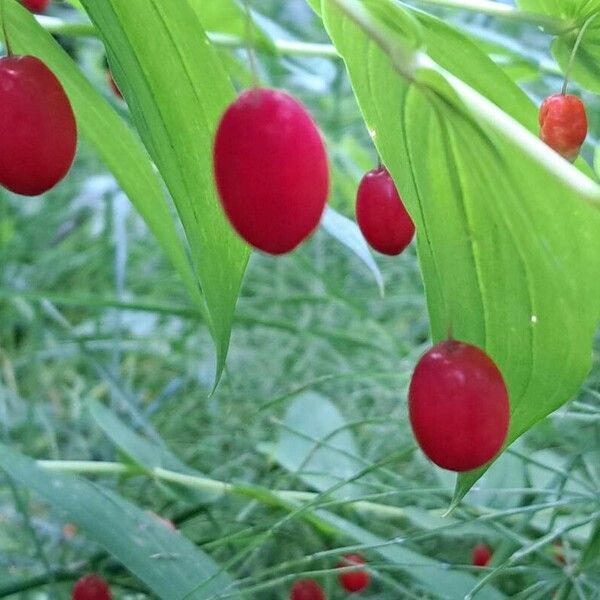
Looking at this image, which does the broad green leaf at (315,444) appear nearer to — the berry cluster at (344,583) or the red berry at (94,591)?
the berry cluster at (344,583)

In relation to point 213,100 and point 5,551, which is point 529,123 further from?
point 5,551

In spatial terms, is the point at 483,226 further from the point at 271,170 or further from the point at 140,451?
the point at 140,451

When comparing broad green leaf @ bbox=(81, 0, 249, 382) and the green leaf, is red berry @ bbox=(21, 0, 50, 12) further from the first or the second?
broad green leaf @ bbox=(81, 0, 249, 382)

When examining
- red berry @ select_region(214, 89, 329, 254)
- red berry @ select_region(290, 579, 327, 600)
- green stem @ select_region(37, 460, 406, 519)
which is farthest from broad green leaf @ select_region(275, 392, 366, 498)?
red berry @ select_region(214, 89, 329, 254)

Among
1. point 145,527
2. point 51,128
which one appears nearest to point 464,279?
point 51,128

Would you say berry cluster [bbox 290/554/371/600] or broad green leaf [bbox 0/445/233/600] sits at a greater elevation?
broad green leaf [bbox 0/445/233/600]

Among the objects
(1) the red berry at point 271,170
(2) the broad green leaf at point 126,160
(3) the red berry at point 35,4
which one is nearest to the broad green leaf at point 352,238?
(2) the broad green leaf at point 126,160
